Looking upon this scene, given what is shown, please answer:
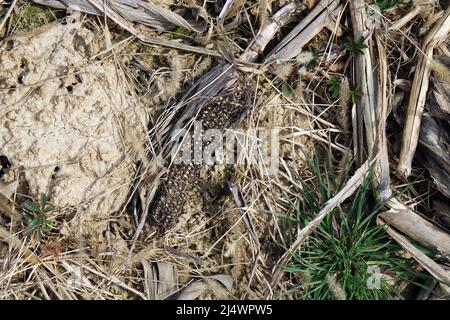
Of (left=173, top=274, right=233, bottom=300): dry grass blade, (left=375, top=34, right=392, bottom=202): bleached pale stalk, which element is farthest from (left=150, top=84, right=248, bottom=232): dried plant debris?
(left=375, top=34, right=392, bottom=202): bleached pale stalk

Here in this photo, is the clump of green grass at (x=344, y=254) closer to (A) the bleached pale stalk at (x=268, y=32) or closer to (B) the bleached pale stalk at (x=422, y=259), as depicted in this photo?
(B) the bleached pale stalk at (x=422, y=259)

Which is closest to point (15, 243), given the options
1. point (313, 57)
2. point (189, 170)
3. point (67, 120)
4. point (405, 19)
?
point (67, 120)

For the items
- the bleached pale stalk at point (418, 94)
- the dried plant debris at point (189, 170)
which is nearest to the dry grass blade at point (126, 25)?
the dried plant debris at point (189, 170)

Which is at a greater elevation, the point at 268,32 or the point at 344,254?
the point at 268,32

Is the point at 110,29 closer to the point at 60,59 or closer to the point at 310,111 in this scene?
the point at 60,59

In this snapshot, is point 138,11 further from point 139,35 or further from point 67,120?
point 67,120

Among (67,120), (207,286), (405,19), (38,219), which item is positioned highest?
(405,19)
